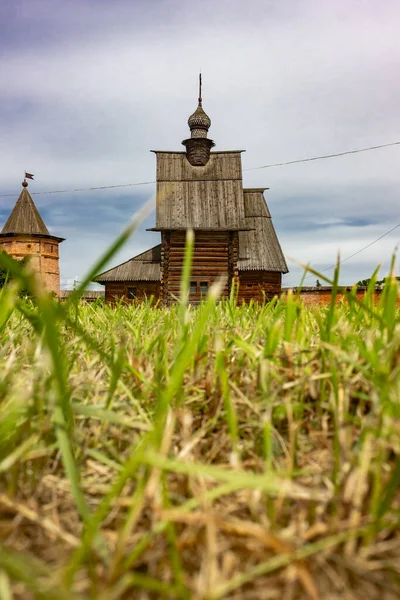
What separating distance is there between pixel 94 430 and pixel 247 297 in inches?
887

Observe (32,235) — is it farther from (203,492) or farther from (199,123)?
(203,492)

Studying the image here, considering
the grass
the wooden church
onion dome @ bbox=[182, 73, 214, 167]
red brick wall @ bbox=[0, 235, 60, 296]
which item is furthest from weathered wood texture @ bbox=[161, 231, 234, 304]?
the grass

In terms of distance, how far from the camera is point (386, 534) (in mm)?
604

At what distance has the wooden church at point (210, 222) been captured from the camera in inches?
776

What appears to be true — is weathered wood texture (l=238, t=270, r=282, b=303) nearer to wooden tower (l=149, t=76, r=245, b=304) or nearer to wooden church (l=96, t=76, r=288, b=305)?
wooden church (l=96, t=76, r=288, b=305)

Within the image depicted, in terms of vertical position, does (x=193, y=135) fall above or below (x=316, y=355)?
above

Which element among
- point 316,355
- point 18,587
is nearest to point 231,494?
point 18,587

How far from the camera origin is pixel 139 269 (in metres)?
26.8

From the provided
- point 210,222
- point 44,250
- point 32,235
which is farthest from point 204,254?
point 44,250

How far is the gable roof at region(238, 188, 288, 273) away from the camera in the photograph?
23.2 metres

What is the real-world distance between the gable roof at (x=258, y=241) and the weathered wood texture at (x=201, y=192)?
2.54 m

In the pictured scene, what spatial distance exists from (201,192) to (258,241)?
14.5 ft

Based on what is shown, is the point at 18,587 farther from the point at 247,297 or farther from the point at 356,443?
the point at 247,297

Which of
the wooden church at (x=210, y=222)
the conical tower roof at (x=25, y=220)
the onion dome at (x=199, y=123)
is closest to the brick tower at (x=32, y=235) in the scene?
the conical tower roof at (x=25, y=220)
